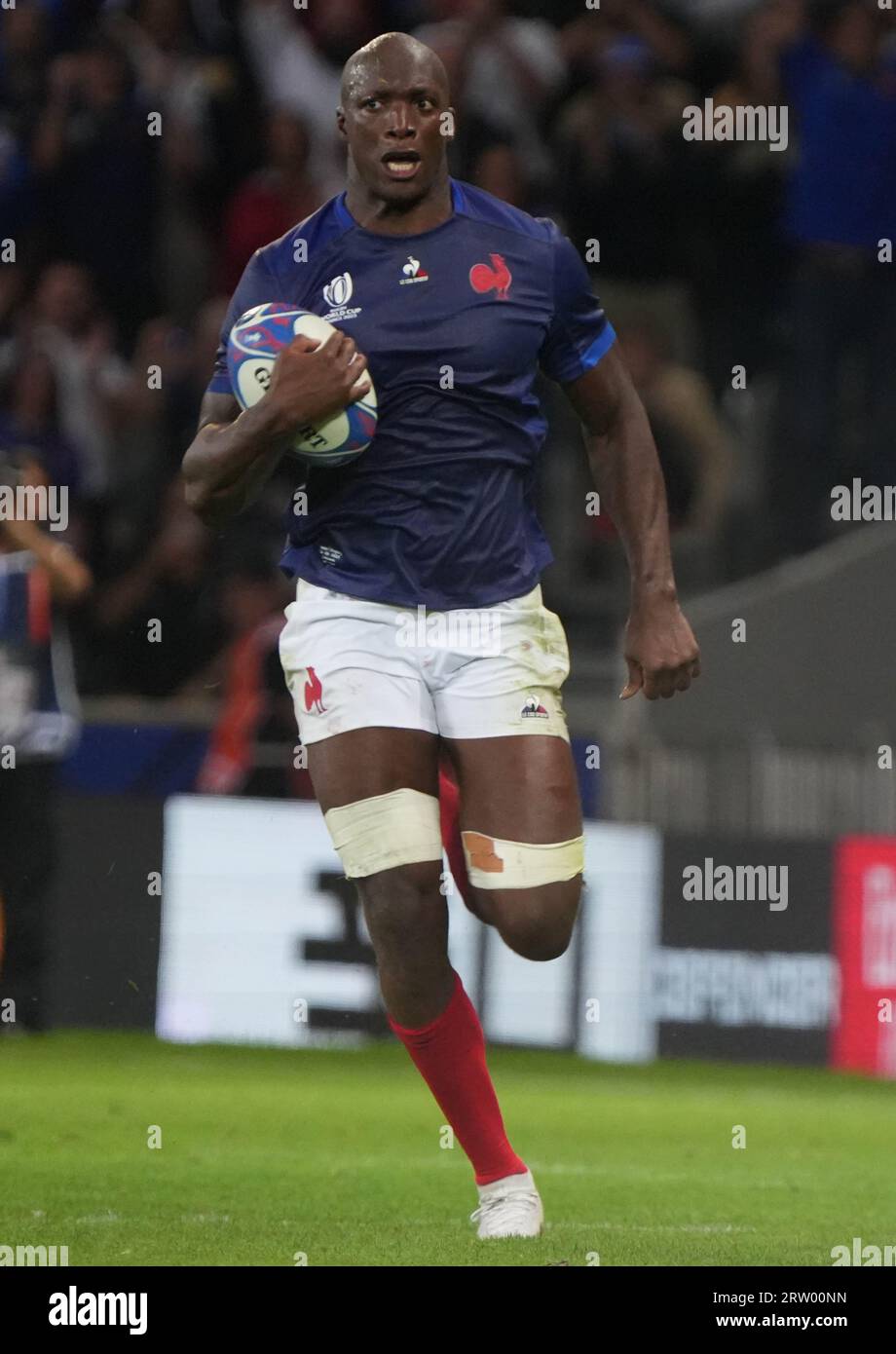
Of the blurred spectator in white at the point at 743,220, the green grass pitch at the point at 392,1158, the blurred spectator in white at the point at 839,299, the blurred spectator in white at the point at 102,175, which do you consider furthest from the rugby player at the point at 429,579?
the blurred spectator in white at the point at 102,175

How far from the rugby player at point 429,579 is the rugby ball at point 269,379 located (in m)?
0.07

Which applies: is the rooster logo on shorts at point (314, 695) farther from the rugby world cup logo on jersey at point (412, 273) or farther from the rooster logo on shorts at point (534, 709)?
the rugby world cup logo on jersey at point (412, 273)

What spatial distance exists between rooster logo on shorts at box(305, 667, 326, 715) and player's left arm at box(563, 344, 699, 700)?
70cm

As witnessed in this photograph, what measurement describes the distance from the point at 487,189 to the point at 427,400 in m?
6.41

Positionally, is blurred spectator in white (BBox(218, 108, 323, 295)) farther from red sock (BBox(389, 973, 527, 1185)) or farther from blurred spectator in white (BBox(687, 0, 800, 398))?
red sock (BBox(389, 973, 527, 1185))

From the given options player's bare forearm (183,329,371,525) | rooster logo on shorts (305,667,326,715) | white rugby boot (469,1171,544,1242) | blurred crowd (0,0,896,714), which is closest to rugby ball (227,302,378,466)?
player's bare forearm (183,329,371,525)

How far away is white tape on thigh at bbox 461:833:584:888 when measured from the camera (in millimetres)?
5469

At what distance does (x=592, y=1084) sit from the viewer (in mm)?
9164

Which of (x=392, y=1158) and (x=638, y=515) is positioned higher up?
(x=638, y=515)

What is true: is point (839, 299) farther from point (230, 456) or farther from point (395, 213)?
point (230, 456)

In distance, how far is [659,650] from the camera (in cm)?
558

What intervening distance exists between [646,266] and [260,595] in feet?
9.23

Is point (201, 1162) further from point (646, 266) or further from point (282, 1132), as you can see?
point (646, 266)

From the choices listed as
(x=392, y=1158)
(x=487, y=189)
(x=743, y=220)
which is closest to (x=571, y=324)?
(x=392, y=1158)
